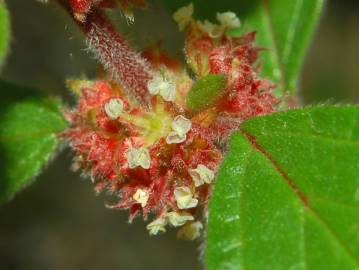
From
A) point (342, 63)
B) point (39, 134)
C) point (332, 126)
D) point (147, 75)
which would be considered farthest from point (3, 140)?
point (342, 63)

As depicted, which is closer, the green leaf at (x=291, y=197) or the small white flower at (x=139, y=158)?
the green leaf at (x=291, y=197)

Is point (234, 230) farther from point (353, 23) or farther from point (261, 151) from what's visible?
point (353, 23)

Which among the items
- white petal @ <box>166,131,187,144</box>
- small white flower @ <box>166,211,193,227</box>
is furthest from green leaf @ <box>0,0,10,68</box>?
small white flower @ <box>166,211,193,227</box>

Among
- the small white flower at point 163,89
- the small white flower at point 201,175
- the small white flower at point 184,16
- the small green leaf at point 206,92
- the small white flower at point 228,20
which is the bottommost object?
the small white flower at point 201,175

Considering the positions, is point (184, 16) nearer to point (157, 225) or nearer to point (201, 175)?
point (201, 175)

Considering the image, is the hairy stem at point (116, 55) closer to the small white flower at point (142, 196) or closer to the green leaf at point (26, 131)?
the small white flower at point (142, 196)

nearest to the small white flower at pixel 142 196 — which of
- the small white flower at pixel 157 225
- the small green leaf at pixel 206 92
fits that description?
the small white flower at pixel 157 225
